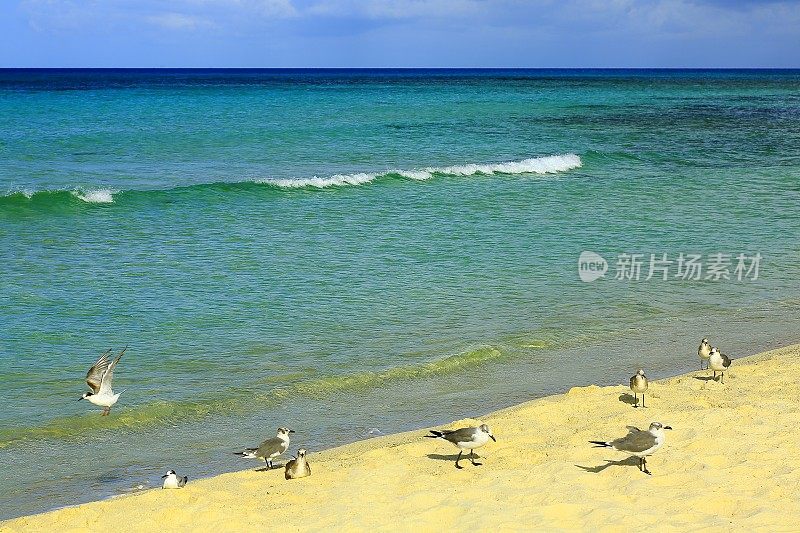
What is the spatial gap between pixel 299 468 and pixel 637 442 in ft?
9.67

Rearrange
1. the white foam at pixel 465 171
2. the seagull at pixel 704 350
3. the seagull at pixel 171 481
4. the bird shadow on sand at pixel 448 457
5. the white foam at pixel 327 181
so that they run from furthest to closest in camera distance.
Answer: the white foam at pixel 465 171 → the white foam at pixel 327 181 → the seagull at pixel 704 350 → the bird shadow on sand at pixel 448 457 → the seagull at pixel 171 481

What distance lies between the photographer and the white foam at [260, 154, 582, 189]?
26531 millimetres

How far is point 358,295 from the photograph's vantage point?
14.8 m

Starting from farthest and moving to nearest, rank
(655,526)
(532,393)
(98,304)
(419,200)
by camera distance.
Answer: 1. (419,200)
2. (98,304)
3. (532,393)
4. (655,526)

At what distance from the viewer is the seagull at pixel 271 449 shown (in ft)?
28.4

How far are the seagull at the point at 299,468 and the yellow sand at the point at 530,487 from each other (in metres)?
0.06

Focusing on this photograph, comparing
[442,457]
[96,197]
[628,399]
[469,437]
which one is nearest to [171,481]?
[442,457]

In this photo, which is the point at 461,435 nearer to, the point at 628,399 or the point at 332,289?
the point at 628,399

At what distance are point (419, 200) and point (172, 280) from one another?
33.9 ft

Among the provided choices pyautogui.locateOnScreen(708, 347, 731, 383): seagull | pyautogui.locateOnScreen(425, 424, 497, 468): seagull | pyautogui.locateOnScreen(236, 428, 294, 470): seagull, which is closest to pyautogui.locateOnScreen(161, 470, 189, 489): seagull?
pyautogui.locateOnScreen(236, 428, 294, 470): seagull

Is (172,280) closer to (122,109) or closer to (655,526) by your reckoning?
(655,526)

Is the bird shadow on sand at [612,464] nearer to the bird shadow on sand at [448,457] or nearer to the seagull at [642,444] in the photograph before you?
the seagull at [642,444]

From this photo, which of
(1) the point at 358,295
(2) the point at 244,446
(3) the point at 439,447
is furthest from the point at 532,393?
(1) the point at 358,295

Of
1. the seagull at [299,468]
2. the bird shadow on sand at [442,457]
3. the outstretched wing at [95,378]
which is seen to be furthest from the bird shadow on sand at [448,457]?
the outstretched wing at [95,378]
